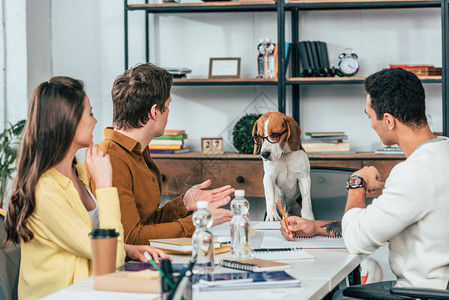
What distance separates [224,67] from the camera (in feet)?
13.9

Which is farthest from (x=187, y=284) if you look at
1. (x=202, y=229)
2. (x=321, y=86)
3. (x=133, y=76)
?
(x=321, y=86)

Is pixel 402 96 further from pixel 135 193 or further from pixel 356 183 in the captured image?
pixel 135 193

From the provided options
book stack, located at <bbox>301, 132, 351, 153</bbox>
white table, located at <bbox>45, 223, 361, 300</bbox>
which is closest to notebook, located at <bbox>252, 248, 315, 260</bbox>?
white table, located at <bbox>45, 223, 361, 300</bbox>

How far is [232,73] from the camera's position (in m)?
4.21

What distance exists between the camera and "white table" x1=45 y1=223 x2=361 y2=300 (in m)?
1.26

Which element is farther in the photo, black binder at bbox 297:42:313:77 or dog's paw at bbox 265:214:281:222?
black binder at bbox 297:42:313:77

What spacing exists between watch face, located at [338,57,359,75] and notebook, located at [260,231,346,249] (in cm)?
227

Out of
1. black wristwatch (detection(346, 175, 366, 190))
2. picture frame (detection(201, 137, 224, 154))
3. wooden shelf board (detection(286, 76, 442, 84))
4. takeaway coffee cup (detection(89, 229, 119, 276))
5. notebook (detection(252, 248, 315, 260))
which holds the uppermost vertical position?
wooden shelf board (detection(286, 76, 442, 84))

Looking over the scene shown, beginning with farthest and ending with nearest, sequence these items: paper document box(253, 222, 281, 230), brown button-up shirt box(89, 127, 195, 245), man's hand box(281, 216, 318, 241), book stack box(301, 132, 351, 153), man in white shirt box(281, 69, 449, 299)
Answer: book stack box(301, 132, 351, 153)
paper document box(253, 222, 281, 230)
man's hand box(281, 216, 318, 241)
brown button-up shirt box(89, 127, 195, 245)
man in white shirt box(281, 69, 449, 299)

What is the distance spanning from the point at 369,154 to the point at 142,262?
8.64 ft

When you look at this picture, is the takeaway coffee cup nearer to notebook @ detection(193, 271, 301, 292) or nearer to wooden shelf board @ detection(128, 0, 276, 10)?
notebook @ detection(193, 271, 301, 292)

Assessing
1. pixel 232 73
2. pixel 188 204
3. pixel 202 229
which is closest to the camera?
pixel 202 229

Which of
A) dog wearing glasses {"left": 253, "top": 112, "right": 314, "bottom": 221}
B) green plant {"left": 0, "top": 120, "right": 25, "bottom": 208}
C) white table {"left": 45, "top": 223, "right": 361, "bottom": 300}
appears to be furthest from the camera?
green plant {"left": 0, "top": 120, "right": 25, "bottom": 208}

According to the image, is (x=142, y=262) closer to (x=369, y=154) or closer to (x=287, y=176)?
(x=287, y=176)
